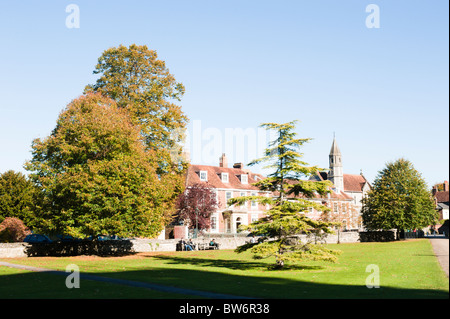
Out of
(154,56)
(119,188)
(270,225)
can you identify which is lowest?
(270,225)

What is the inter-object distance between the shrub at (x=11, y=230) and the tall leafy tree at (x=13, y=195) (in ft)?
12.7

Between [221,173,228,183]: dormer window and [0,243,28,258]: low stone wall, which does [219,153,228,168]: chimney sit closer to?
[221,173,228,183]: dormer window

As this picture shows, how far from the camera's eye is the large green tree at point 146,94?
41.6 metres

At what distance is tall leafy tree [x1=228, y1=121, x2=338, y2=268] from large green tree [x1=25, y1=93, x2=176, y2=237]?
40.2 ft

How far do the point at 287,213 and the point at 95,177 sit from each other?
16505 millimetres

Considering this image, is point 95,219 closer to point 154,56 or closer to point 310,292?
point 154,56

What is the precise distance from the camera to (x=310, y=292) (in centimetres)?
1573

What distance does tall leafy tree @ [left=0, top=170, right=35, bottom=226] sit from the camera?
171ft

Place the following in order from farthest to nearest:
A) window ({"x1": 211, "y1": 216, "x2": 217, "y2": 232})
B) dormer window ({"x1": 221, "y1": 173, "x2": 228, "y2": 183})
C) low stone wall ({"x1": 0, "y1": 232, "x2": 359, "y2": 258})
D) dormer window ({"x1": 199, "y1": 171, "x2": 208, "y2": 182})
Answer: dormer window ({"x1": 221, "y1": 173, "x2": 228, "y2": 183})
dormer window ({"x1": 199, "y1": 171, "x2": 208, "y2": 182})
window ({"x1": 211, "y1": 216, "x2": 217, "y2": 232})
low stone wall ({"x1": 0, "y1": 232, "x2": 359, "y2": 258})

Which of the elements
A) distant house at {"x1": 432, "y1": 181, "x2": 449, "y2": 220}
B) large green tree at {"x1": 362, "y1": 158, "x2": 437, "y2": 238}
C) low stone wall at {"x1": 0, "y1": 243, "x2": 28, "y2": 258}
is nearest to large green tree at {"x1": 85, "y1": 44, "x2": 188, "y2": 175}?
low stone wall at {"x1": 0, "y1": 243, "x2": 28, "y2": 258}

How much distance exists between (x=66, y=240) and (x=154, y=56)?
19989mm

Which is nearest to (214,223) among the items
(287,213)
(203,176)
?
(203,176)
